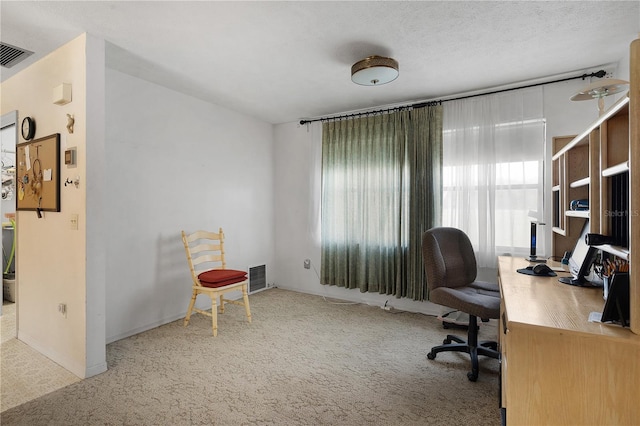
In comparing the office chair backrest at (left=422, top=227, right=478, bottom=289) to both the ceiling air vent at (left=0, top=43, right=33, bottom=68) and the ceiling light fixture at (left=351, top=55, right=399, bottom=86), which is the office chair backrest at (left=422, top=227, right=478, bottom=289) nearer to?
the ceiling light fixture at (left=351, top=55, right=399, bottom=86)

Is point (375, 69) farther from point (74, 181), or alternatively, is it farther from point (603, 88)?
point (74, 181)

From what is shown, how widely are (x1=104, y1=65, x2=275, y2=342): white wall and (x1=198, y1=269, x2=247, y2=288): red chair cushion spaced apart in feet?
1.67

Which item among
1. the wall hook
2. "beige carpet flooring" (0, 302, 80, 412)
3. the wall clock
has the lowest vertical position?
"beige carpet flooring" (0, 302, 80, 412)

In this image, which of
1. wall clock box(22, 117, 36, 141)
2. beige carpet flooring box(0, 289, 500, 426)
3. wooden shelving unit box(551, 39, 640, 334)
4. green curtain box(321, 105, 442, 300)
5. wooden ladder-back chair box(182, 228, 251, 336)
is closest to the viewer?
wooden shelving unit box(551, 39, 640, 334)

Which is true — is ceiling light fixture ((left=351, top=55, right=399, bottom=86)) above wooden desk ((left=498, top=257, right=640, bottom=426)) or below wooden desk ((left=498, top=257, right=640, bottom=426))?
above

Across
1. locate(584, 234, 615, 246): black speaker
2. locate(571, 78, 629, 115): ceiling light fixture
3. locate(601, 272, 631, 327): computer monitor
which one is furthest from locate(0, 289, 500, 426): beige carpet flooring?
locate(571, 78, 629, 115): ceiling light fixture

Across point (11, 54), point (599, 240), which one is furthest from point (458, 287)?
point (11, 54)

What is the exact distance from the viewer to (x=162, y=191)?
3480 mm

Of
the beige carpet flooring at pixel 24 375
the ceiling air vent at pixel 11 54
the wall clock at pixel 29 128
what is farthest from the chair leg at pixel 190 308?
the ceiling air vent at pixel 11 54

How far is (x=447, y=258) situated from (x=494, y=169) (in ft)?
4.06

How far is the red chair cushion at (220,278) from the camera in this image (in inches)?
127

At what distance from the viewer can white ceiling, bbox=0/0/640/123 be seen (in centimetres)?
204

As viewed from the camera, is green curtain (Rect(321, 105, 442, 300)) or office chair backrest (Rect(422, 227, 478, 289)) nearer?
office chair backrest (Rect(422, 227, 478, 289))

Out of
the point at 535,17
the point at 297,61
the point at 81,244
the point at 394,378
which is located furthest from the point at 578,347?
the point at 81,244
